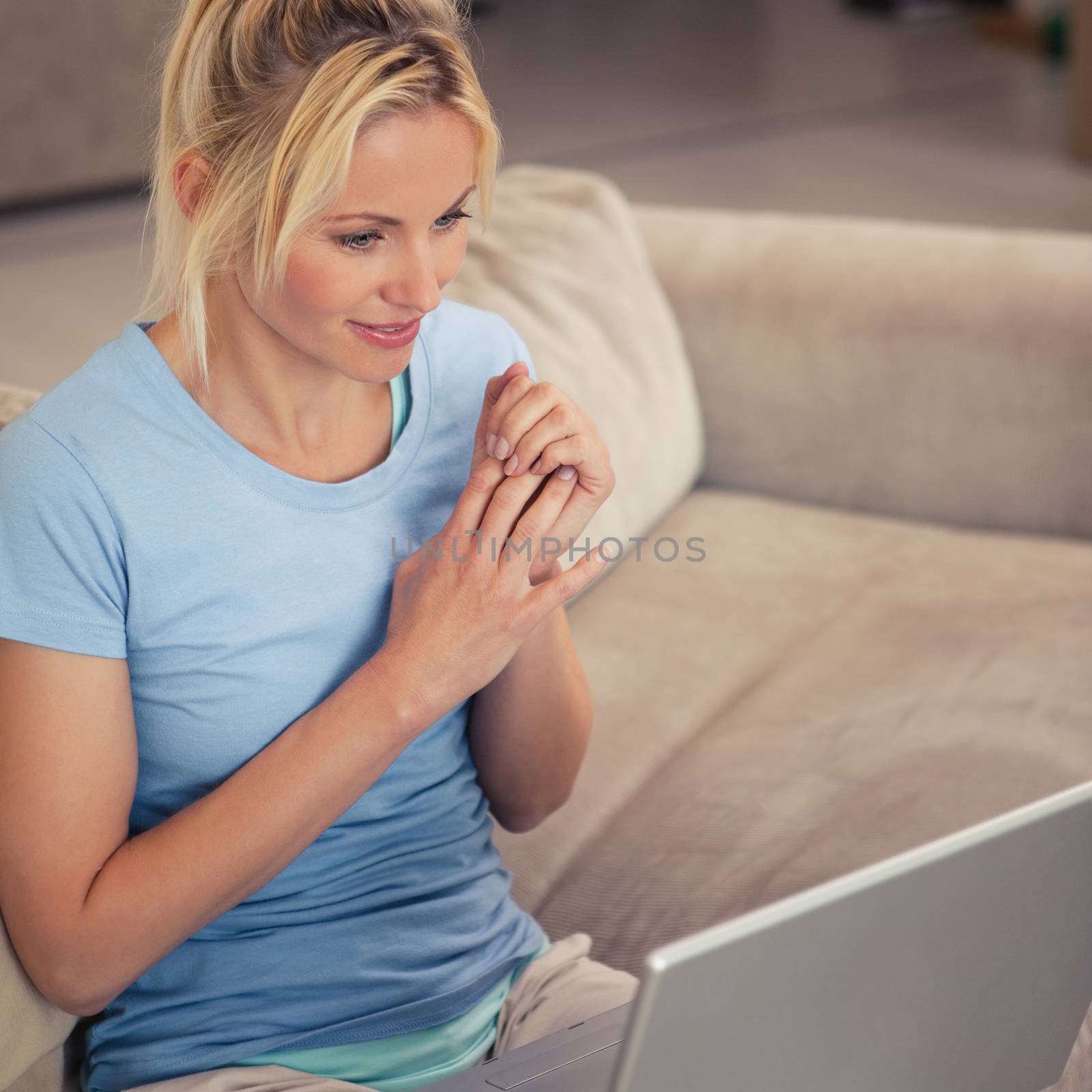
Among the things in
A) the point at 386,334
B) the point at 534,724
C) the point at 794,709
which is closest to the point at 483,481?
the point at 386,334

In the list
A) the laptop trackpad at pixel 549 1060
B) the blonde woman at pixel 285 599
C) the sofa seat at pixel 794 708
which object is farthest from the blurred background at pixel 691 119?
the laptop trackpad at pixel 549 1060

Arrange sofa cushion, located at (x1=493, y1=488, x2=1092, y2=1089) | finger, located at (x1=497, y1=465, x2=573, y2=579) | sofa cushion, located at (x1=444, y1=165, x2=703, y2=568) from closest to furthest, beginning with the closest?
finger, located at (x1=497, y1=465, x2=573, y2=579)
sofa cushion, located at (x1=493, y1=488, x2=1092, y2=1089)
sofa cushion, located at (x1=444, y1=165, x2=703, y2=568)

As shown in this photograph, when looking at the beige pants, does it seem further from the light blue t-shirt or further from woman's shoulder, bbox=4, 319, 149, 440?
woman's shoulder, bbox=4, 319, 149, 440

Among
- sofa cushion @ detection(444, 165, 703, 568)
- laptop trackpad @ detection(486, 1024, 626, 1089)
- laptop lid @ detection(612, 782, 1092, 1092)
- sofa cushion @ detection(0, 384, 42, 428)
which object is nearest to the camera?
laptop lid @ detection(612, 782, 1092, 1092)

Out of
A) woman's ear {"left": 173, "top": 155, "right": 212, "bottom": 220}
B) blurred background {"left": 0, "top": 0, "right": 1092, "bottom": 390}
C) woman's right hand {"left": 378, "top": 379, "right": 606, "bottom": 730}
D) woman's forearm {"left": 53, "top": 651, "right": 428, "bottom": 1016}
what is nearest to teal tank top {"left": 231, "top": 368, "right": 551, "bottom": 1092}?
woman's forearm {"left": 53, "top": 651, "right": 428, "bottom": 1016}

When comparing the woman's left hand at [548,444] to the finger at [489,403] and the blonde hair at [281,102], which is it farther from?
the blonde hair at [281,102]

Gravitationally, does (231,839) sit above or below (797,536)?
above

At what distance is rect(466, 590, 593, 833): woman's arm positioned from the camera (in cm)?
106

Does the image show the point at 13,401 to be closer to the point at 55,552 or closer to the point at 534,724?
the point at 55,552

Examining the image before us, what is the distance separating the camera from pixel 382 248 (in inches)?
34.4

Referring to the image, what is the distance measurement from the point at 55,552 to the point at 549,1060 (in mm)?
417

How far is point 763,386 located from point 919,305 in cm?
22

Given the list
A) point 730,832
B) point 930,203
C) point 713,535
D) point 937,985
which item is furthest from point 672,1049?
point 930,203

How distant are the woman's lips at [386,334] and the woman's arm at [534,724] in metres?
0.24
